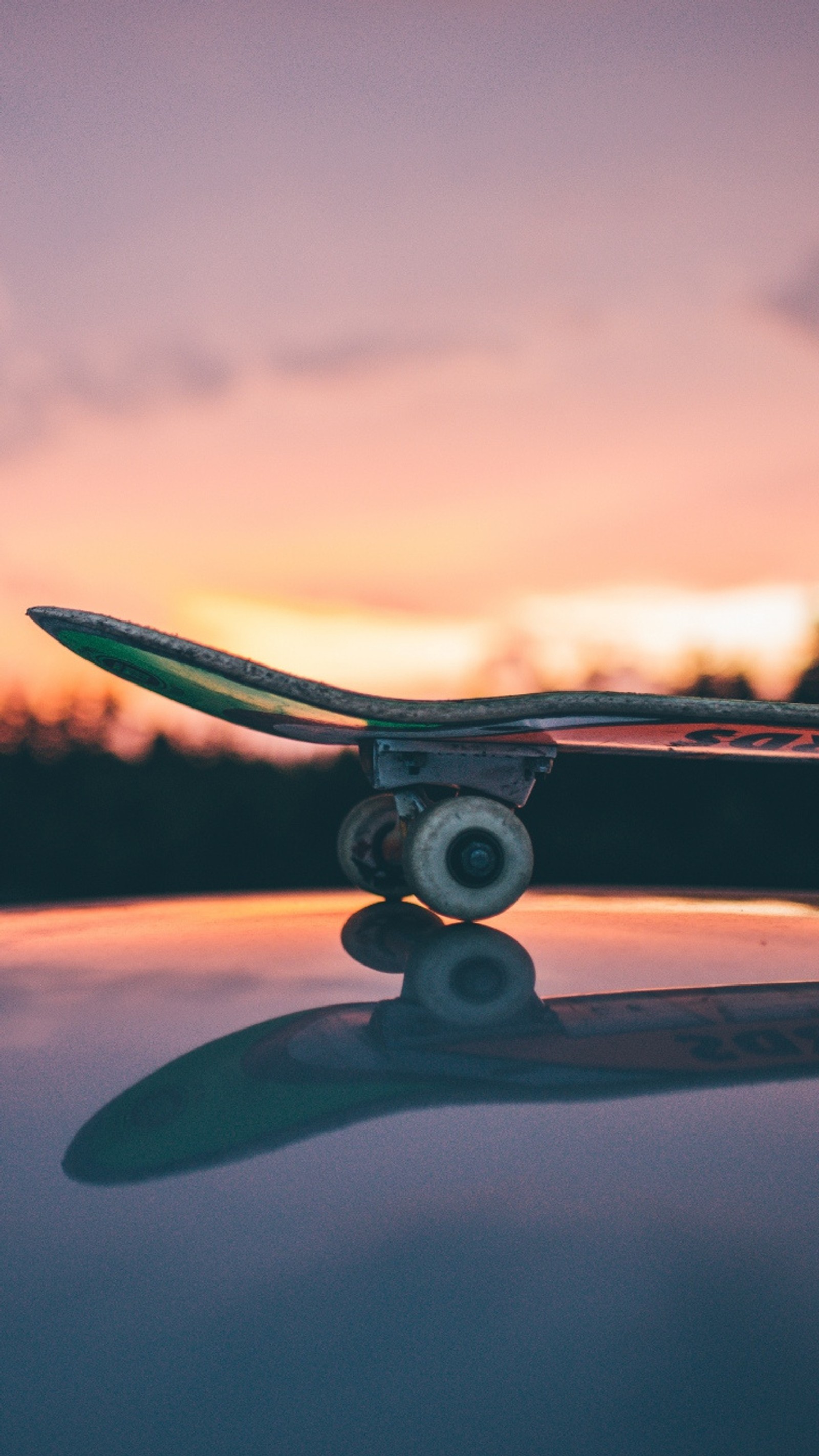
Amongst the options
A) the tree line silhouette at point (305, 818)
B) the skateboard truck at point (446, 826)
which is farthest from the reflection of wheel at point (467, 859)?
the tree line silhouette at point (305, 818)

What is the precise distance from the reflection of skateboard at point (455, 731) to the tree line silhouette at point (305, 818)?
212cm

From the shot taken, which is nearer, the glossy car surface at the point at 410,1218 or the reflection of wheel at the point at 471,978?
the glossy car surface at the point at 410,1218

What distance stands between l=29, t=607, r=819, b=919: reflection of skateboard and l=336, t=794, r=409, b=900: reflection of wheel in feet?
0.50

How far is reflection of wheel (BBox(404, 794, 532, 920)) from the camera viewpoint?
247 cm

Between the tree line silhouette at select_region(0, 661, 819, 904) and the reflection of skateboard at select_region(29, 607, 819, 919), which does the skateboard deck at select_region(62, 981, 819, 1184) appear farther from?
the tree line silhouette at select_region(0, 661, 819, 904)

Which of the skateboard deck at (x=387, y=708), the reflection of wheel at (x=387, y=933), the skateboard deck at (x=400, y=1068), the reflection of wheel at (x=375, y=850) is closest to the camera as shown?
the skateboard deck at (x=400, y=1068)

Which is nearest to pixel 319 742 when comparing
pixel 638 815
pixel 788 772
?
pixel 638 815

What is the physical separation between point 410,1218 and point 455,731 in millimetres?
1808

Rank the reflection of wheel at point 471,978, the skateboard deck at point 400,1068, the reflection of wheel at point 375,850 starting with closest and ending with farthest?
the skateboard deck at point 400,1068 < the reflection of wheel at point 471,978 < the reflection of wheel at point 375,850

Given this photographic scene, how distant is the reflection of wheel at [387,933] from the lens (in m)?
1.98

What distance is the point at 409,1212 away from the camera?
0.89 m

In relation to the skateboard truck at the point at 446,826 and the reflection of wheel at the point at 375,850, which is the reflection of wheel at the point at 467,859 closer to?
the skateboard truck at the point at 446,826

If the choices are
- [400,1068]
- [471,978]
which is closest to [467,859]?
[471,978]

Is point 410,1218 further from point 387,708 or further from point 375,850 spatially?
point 375,850
